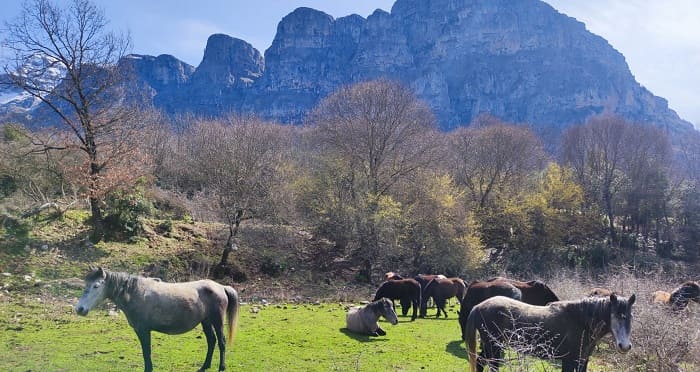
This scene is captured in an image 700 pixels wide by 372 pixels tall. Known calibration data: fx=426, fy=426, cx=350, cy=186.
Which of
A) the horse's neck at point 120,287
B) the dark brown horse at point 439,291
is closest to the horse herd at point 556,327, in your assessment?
the horse's neck at point 120,287

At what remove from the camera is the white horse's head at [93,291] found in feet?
24.2

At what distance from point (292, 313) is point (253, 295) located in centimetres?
445

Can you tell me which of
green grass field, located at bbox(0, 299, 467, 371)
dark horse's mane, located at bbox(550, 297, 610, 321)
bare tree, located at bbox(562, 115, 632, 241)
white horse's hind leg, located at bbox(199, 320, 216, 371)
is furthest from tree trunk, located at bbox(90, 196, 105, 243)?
bare tree, located at bbox(562, 115, 632, 241)

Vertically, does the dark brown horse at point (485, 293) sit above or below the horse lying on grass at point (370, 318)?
above

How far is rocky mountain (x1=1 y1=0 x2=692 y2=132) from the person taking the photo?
509 ft

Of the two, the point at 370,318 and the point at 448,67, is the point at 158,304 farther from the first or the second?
the point at 448,67

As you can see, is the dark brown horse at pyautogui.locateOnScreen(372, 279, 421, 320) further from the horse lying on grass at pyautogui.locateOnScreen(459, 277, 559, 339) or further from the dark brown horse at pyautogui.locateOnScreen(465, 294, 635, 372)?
the dark brown horse at pyautogui.locateOnScreen(465, 294, 635, 372)

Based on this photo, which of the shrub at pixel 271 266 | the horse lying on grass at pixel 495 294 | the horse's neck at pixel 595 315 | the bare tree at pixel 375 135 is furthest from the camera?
the bare tree at pixel 375 135

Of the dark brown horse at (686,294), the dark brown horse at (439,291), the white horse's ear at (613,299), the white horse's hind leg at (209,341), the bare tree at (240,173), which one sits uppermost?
the bare tree at (240,173)

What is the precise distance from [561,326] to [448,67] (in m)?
176

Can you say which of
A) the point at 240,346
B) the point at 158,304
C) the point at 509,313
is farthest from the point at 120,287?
the point at 509,313

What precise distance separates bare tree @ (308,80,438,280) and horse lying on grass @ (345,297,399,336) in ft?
47.9

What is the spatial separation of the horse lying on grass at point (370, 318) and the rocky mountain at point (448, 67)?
5205 inches

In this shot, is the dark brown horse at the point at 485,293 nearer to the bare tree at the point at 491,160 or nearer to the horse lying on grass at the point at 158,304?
the horse lying on grass at the point at 158,304
